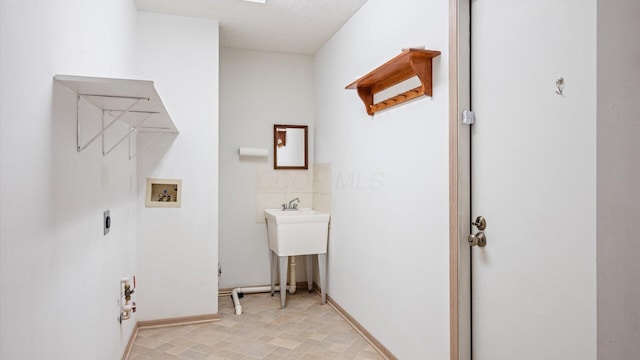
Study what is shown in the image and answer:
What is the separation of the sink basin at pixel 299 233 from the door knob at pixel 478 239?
2.00m

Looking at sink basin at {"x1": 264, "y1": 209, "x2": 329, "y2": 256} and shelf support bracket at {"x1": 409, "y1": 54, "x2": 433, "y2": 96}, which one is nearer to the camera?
shelf support bracket at {"x1": 409, "y1": 54, "x2": 433, "y2": 96}

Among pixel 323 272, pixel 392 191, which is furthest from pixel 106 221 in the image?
pixel 323 272

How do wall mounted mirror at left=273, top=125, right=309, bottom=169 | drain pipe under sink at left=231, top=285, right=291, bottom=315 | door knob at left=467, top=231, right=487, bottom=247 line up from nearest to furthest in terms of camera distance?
door knob at left=467, top=231, right=487, bottom=247
drain pipe under sink at left=231, top=285, right=291, bottom=315
wall mounted mirror at left=273, top=125, right=309, bottom=169

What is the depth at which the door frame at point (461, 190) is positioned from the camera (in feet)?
6.21

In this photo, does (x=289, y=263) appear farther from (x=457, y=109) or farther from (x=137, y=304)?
(x=457, y=109)

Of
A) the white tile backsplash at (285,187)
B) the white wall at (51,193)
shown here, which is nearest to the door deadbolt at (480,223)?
the white wall at (51,193)

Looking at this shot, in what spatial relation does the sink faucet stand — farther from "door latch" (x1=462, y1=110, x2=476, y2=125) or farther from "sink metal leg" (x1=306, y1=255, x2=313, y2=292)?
"door latch" (x1=462, y1=110, x2=476, y2=125)

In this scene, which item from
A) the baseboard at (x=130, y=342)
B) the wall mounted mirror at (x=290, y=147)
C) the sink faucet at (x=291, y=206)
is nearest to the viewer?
the baseboard at (x=130, y=342)

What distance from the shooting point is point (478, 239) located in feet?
6.01

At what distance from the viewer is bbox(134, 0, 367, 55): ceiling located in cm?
310

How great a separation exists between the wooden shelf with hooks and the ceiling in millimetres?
767

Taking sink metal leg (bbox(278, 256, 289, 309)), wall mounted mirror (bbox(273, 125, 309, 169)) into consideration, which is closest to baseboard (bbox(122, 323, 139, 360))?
sink metal leg (bbox(278, 256, 289, 309))

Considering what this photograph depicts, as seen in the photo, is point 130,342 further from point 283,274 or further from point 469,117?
point 469,117

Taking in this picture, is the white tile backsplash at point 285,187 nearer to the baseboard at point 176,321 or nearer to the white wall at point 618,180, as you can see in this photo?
the baseboard at point 176,321
